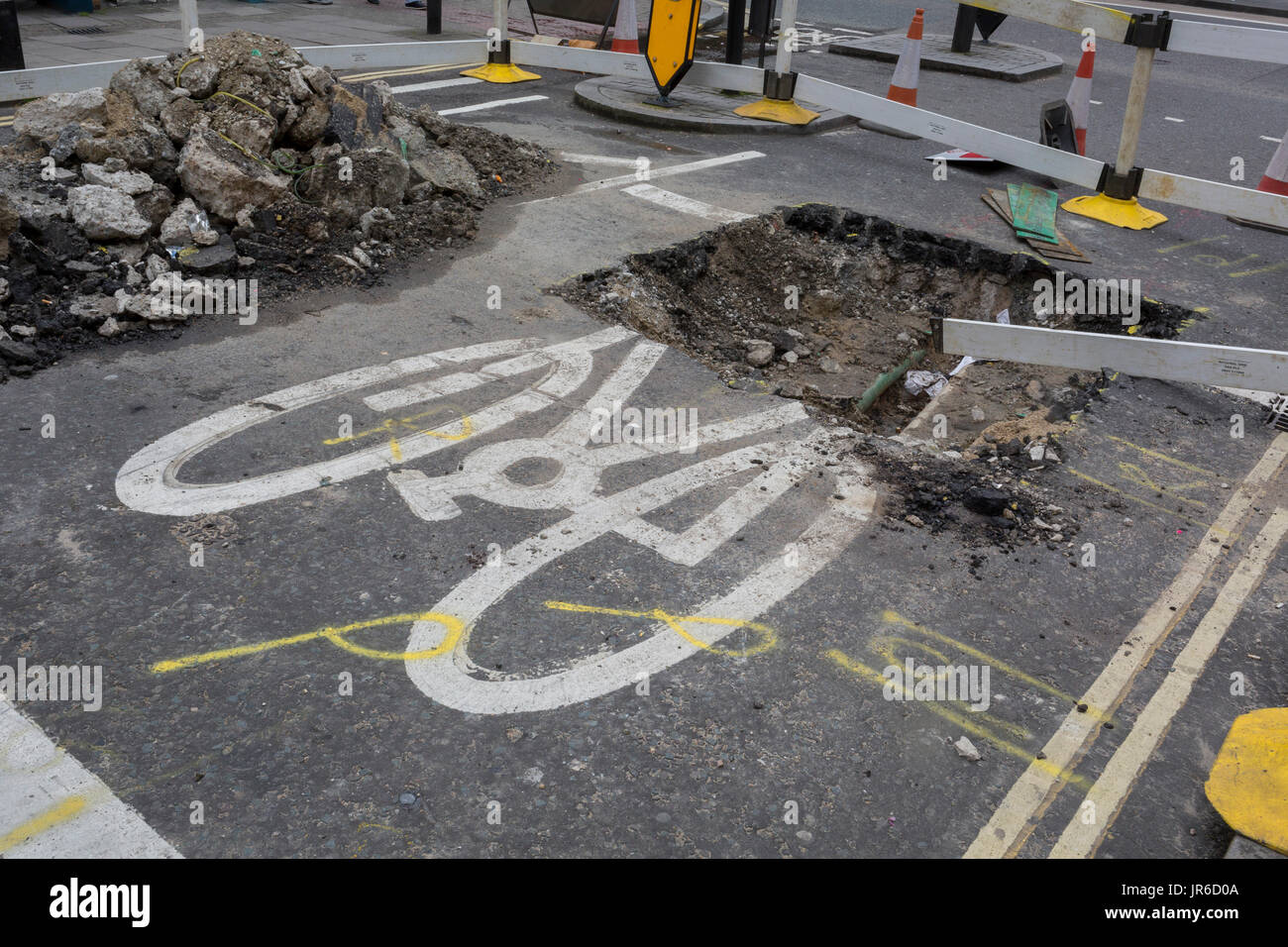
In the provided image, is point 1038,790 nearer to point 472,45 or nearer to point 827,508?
point 827,508

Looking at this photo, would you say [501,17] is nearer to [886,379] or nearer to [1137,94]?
[1137,94]

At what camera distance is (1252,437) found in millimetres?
5785

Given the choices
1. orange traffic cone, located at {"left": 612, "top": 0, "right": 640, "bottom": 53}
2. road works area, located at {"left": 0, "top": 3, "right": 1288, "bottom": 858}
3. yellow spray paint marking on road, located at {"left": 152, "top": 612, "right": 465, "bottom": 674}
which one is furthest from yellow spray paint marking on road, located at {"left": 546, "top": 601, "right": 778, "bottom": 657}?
orange traffic cone, located at {"left": 612, "top": 0, "right": 640, "bottom": 53}

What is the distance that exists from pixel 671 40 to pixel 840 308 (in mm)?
4804

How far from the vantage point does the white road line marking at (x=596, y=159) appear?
9312mm

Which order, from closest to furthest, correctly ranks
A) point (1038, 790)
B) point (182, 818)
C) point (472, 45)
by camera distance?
point (182, 818) → point (1038, 790) → point (472, 45)

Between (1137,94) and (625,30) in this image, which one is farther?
(625,30)

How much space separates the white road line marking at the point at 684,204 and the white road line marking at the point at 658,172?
0.21 meters

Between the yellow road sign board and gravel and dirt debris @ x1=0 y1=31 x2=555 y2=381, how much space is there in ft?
12.6

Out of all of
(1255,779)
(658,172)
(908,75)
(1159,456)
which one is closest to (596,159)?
(658,172)

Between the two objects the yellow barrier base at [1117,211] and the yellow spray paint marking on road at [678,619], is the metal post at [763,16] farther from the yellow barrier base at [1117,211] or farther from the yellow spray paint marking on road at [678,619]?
the yellow spray paint marking on road at [678,619]

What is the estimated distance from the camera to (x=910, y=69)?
1114 cm
